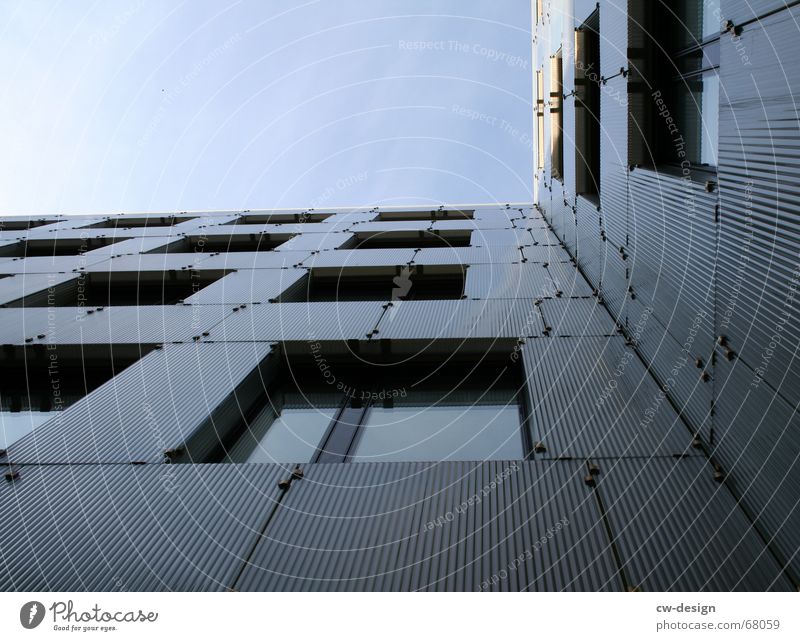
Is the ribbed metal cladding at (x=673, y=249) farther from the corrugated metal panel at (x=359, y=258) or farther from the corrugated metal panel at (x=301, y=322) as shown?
the corrugated metal panel at (x=359, y=258)

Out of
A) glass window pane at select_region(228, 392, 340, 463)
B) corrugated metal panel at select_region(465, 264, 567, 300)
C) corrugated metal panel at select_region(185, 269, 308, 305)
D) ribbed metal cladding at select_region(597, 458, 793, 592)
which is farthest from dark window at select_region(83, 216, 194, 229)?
ribbed metal cladding at select_region(597, 458, 793, 592)

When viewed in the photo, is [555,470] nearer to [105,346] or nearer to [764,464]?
[764,464]

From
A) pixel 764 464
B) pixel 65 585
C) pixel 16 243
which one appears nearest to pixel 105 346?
pixel 65 585

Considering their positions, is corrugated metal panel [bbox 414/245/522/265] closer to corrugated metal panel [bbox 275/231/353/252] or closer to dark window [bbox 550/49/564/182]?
dark window [bbox 550/49/564/182]

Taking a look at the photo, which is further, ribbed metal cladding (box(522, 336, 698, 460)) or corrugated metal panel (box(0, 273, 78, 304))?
corrugated metal panel (box(0, 273, 78, 304))

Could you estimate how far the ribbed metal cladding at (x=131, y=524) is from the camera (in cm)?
482

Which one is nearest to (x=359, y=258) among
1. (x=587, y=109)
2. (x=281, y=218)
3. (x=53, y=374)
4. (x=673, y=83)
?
(x=587, y=109)

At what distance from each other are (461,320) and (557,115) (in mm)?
7163

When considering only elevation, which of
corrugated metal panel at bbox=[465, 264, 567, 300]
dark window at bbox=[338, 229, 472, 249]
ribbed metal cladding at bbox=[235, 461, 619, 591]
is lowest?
ribbed metal cladding at bbox=[235, 461, 619, 591]

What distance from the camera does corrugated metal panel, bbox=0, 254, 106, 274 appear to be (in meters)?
14.0

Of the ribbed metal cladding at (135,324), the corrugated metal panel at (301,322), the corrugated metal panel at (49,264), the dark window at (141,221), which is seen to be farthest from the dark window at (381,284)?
the dark window at (141,221)

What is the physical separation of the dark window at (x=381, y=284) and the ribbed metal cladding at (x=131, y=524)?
6798mm

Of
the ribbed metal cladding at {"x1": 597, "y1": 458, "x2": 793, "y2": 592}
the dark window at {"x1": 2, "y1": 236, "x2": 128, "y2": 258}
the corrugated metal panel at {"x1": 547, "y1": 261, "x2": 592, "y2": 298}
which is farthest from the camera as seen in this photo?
the dark window at {"x1": 2, "y1": 236, "x2": 128, "y2": 258}

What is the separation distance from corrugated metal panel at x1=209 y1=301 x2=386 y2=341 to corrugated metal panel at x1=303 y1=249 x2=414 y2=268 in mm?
2996
